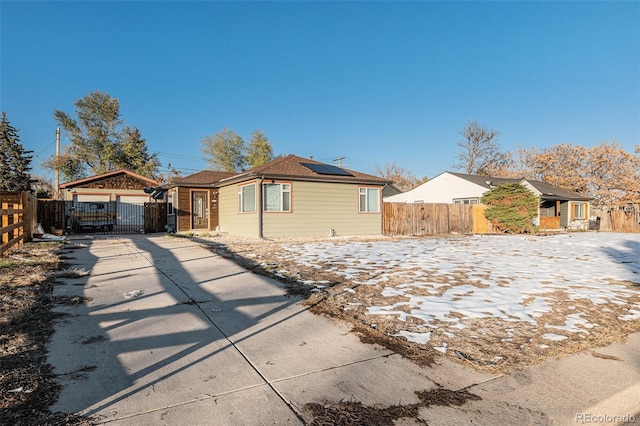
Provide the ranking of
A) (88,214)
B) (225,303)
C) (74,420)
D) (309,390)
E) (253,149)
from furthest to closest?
(253,149)
(88,214)
(225,303)
(309,390)
(74,420)

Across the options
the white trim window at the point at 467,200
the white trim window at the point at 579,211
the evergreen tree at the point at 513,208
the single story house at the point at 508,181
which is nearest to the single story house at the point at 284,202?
the evergreen tree at the point at 513,208

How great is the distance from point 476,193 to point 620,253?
13.8 metres

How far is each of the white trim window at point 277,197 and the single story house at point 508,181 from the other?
49.4 feet

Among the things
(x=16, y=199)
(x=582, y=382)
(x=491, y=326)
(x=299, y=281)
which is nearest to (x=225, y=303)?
(x=299, y=281)

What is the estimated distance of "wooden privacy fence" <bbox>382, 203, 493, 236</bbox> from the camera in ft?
55.0

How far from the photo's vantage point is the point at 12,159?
1051 inches

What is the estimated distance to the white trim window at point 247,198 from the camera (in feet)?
45.3

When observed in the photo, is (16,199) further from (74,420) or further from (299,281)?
(74,420)

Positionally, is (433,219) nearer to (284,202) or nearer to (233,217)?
(284,202)

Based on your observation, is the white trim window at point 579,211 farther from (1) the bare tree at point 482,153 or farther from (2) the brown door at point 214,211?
(2) the brown door at point 214,211

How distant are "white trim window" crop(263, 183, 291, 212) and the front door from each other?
18.5 feet

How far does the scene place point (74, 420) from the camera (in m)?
1.98

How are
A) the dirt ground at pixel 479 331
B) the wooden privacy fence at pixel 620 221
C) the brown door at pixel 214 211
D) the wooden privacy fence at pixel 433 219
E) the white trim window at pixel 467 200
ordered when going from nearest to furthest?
the dirt ground at pixel 479 331, the wooden privacy fence at pixel 433 219, the brown door at pixel 214 211, the wooden privacy fence at pixel 620 221, the white trim window at pixel 467 200

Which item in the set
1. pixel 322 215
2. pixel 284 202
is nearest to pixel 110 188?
pixel 284 202
